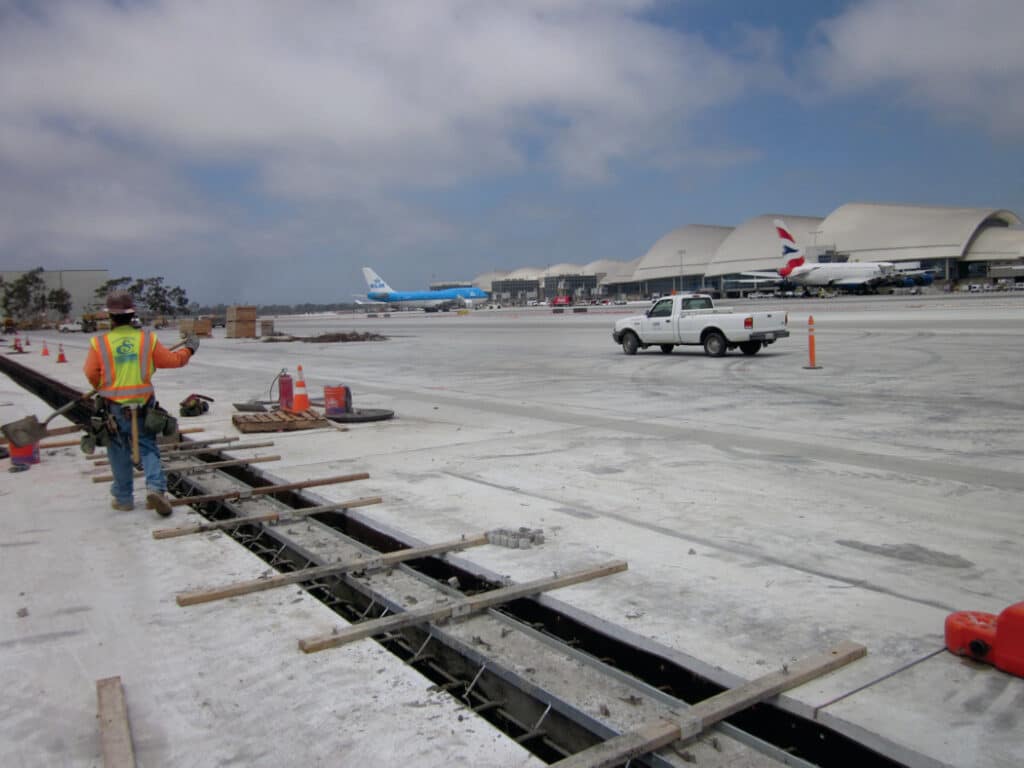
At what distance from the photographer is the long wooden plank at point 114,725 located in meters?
3.33

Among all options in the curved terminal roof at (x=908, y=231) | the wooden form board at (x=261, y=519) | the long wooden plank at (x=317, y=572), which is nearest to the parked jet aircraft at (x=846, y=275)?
the curved terminal roof at (x=908, y=231)

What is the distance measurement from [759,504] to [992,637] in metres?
3.34

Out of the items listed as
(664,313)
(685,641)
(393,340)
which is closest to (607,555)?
(685,641)

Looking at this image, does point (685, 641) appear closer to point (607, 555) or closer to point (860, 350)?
point (607, 555)

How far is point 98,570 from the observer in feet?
19.6

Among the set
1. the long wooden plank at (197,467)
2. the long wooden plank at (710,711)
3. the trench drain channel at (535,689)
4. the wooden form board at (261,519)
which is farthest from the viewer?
the long wooden plank at (197,467)

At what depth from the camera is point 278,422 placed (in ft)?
41.9

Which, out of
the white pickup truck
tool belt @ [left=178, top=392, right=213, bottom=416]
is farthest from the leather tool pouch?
the white pickup truck

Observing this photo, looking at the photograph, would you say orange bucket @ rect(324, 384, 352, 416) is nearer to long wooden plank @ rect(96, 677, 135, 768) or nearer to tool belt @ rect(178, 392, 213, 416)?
tool belt @ rect(178, 392, 213, 416)

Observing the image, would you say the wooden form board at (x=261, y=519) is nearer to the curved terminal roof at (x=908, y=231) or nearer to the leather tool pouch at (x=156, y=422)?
the leather tool pouch at (x=156, y=422)

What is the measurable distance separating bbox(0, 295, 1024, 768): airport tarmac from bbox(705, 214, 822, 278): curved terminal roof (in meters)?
129

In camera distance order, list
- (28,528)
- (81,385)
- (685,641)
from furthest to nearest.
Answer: (81,385) < (28,528) < (685,641)

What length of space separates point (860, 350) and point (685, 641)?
21114 mm

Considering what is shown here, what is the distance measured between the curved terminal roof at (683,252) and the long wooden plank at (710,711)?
162 meters
